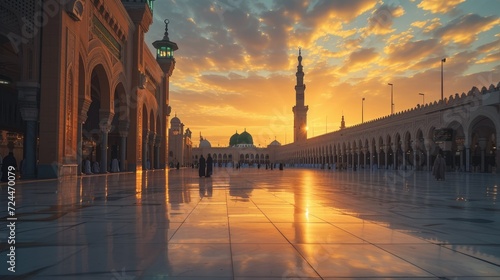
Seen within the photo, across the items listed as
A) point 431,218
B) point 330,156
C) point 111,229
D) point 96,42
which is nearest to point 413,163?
Answer: point 330,156

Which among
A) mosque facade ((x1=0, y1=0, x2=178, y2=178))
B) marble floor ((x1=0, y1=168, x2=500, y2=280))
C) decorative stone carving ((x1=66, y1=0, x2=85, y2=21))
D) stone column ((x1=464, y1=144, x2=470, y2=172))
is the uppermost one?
decorative stone carving ((x1=66, y1=0, x2=85, y2=21))

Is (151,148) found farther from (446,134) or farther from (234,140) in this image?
(234,140)

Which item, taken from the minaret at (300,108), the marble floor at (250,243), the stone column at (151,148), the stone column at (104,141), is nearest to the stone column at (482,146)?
the stone column at (151,148)

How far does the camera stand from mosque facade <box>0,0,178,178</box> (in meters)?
16.5

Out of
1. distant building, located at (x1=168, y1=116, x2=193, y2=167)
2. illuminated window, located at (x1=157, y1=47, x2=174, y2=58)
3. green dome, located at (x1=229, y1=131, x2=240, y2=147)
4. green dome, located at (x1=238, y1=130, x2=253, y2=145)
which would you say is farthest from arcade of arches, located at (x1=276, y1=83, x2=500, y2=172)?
green dome, located at (x1=229, y1=131, x2=240, y2=147)

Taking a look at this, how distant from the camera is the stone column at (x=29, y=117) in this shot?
1644 centimetres

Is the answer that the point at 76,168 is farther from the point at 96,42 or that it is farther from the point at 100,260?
the point at 100,260

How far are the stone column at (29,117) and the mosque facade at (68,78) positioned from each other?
3 centimetres

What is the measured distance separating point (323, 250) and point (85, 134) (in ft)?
97.6

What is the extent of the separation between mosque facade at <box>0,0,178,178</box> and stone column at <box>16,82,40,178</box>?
0.11ft

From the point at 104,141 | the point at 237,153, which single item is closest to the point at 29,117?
the point at 104,141

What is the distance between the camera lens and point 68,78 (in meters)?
17.8

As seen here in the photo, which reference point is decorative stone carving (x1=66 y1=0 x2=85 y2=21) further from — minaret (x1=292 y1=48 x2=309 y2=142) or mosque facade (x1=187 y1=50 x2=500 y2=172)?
minaret (x1=292 y1=48 x2=309 y2=142)

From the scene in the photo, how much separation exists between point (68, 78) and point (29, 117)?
2.32m
